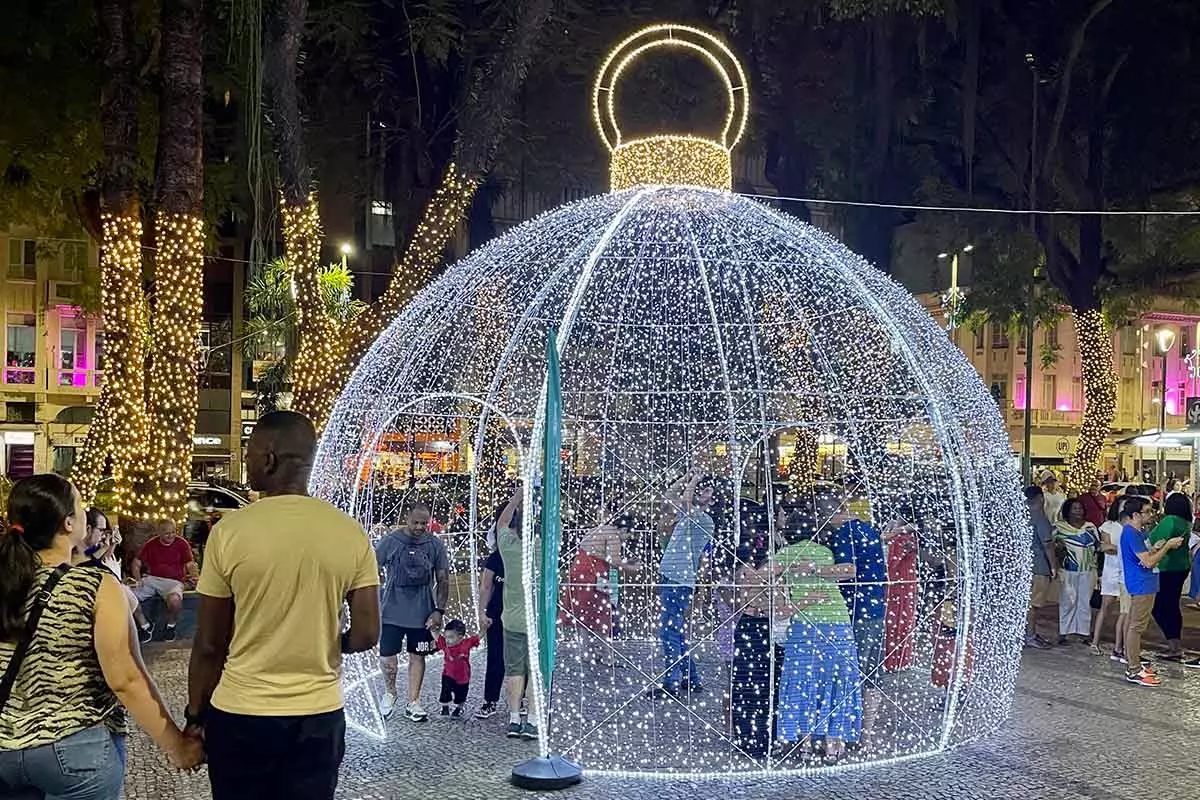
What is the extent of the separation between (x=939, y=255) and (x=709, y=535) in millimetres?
16188

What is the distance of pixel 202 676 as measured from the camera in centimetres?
339

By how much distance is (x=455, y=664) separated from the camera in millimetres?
8180

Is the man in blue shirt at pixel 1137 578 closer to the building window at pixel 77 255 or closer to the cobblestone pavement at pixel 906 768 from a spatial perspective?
the cobblestone pavement at pixel 906 768

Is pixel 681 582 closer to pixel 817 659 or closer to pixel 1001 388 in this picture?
pixel 817 659

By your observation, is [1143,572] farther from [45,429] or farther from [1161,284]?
[45,429]

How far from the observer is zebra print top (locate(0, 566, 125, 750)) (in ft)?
10.5

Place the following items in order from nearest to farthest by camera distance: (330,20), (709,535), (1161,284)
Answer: (709,535), (330,20), (1161,284)

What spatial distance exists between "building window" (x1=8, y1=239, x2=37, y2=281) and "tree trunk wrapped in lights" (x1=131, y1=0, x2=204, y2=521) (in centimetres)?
2402

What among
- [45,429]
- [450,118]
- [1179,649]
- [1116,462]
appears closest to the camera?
[1179,649]

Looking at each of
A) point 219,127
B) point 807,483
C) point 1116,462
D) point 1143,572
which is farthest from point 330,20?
point 1116,462

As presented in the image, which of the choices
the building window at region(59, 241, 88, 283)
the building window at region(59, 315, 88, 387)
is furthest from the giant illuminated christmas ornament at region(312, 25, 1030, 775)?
the building window at region(59, 315, 88, 387)

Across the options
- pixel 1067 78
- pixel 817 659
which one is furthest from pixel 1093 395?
pixel 817 659

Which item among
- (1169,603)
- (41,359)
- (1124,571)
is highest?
(41,359)

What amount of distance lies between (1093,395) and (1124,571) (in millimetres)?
12297
